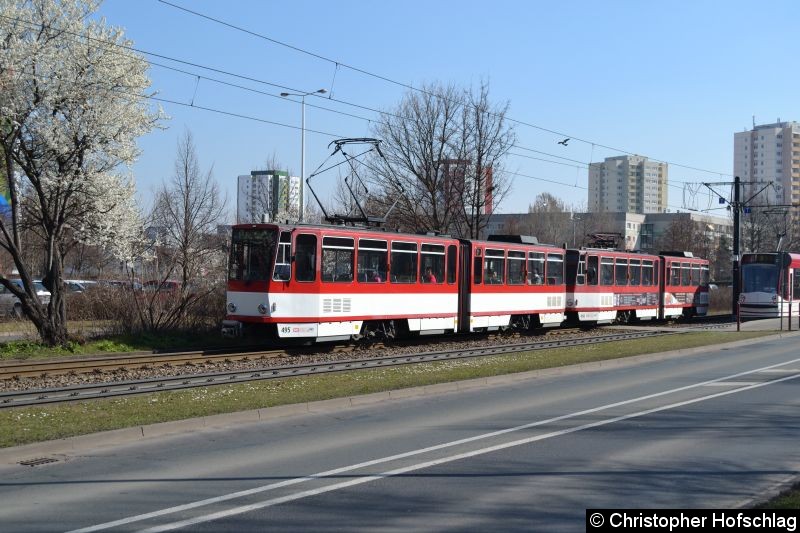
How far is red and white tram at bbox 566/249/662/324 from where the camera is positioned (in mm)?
35938

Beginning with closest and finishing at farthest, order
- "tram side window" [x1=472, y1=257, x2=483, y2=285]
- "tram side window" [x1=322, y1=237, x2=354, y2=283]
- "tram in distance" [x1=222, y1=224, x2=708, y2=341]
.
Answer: "tram in distance" [x1=222, y1=224, x2=708, y2=341]
"tram side window" [x1=322, y1=237, x2=354, y2=283]
"tram side window" [x1=472, y1=257, x2=483, y2=285]

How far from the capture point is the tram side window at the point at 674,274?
43759mm

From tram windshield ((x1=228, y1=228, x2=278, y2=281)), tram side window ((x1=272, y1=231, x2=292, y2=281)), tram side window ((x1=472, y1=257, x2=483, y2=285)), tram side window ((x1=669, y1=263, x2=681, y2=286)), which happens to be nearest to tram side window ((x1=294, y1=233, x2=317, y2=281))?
tram side window ((x1=272, y1=231, x2=292, y2=281))

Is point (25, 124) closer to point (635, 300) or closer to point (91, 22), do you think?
point (91, 22)

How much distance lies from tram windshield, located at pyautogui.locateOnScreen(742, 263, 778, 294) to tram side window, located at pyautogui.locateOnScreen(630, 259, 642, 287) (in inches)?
355

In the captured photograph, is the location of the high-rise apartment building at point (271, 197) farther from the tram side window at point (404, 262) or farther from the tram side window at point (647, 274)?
the tram side window at point (647, 274)

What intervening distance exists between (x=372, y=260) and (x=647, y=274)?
20450 mm

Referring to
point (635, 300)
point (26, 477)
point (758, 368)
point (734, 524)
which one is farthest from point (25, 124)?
point (635, 300)

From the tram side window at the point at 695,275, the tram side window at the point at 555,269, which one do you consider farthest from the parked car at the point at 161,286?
the tram side window at the point at 695,275

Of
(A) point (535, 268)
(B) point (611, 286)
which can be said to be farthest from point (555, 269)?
(B) point (611, 286)

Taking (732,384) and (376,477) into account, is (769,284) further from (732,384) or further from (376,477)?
(376,477)

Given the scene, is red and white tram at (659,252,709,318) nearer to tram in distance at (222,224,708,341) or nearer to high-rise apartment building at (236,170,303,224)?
tram in distance at (222,224,708,341)

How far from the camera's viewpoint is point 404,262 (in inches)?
1037

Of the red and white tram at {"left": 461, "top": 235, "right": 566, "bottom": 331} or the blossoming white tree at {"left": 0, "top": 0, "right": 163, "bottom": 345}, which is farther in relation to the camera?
the red and white tram at {"left": 461, "top": 235, "right": 566, "bottom": 331}
